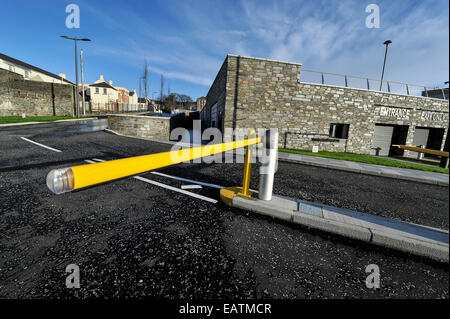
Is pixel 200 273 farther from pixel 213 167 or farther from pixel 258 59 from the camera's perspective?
pixel 258 59

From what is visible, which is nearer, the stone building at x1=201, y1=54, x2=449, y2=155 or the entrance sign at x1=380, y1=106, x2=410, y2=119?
the stone building at x1=201, y1=54, x2=449, y2=155

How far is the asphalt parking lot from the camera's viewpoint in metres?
1.53

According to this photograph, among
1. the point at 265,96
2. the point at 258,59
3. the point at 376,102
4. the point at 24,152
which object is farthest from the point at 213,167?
the point at 376,102

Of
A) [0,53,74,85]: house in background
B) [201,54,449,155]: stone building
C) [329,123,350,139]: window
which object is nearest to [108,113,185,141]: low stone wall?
[201,54,449,155]: stone building

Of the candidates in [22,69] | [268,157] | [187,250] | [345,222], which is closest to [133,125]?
[268,157]

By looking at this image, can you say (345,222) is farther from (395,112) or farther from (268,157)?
(395,112)

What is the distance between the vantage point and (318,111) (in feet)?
39.0

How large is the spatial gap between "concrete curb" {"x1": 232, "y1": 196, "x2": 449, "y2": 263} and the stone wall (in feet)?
113

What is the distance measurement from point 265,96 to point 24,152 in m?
11.3

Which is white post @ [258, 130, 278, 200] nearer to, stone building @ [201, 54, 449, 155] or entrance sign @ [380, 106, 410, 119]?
stone building @ [201, 54, 449, 155]

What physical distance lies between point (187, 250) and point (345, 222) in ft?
A: 6.60
